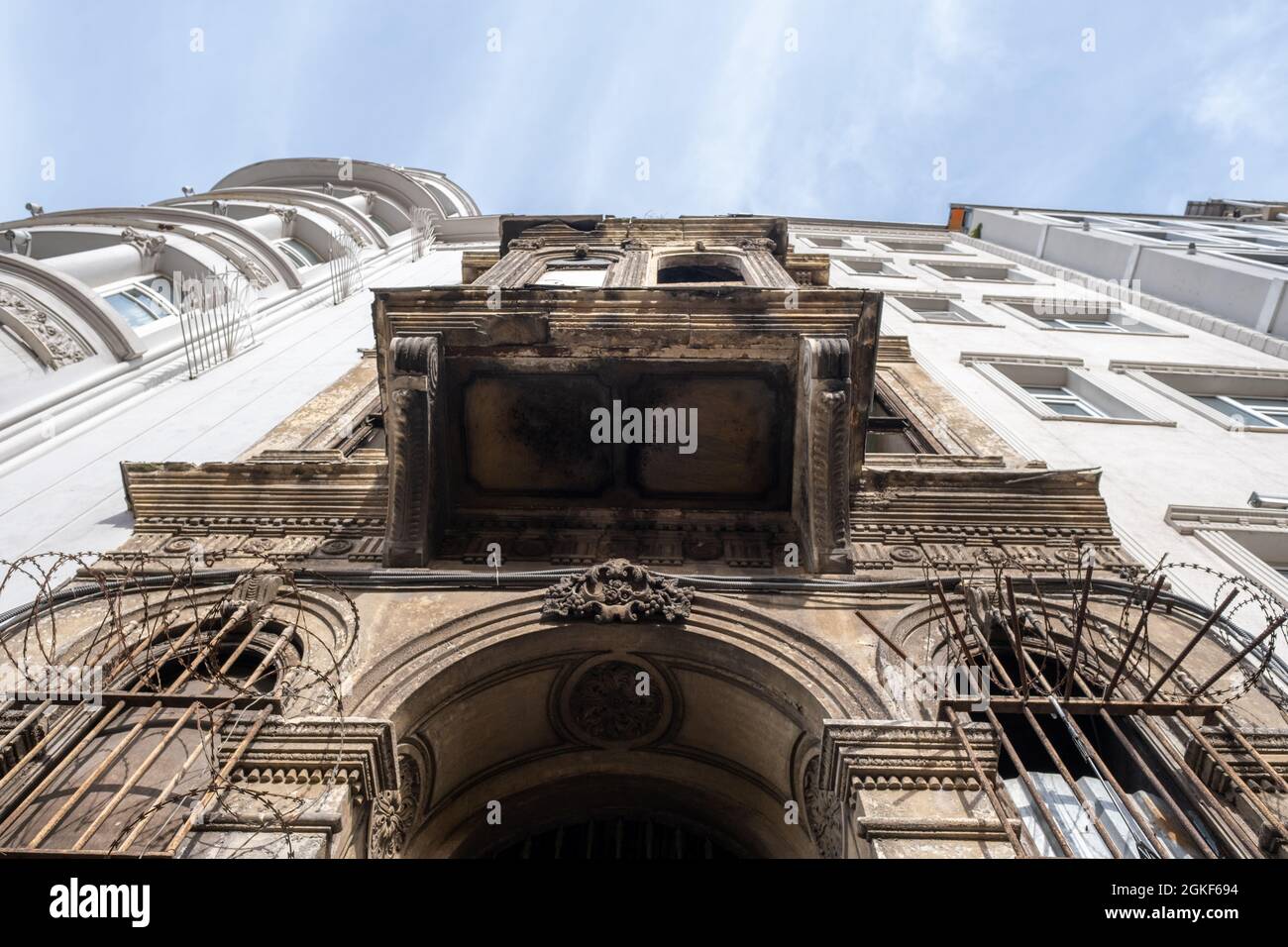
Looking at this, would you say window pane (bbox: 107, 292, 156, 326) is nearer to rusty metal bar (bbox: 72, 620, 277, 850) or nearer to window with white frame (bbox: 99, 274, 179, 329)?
window with white frame (bbox: 99, 274, 179, 329)

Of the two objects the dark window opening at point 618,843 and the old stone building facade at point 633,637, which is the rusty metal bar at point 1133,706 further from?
the dark window opening at point 618,843

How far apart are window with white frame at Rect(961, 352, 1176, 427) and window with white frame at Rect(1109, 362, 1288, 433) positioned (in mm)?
750

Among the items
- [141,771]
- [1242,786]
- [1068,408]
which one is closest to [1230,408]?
[1068,408]

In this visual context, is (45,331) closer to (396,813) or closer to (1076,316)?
(396,813)

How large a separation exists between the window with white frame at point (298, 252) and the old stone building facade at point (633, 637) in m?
12.3

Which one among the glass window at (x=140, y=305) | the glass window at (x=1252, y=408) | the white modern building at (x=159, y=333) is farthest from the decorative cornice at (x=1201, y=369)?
the glass window at (x=140, y=305)

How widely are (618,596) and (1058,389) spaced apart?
9842mm

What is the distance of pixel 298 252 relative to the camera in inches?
808

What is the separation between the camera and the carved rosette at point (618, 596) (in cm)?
605

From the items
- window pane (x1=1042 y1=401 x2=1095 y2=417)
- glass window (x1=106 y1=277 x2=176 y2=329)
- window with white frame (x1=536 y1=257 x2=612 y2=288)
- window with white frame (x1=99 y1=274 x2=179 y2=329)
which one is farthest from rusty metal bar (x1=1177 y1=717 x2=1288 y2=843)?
glass window (x1=106 y1=277 x2=176 y2=329)

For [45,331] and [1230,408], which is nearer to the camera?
[45,331]

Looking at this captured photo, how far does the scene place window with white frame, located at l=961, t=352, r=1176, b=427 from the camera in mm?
10984

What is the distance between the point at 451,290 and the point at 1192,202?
37819mm
